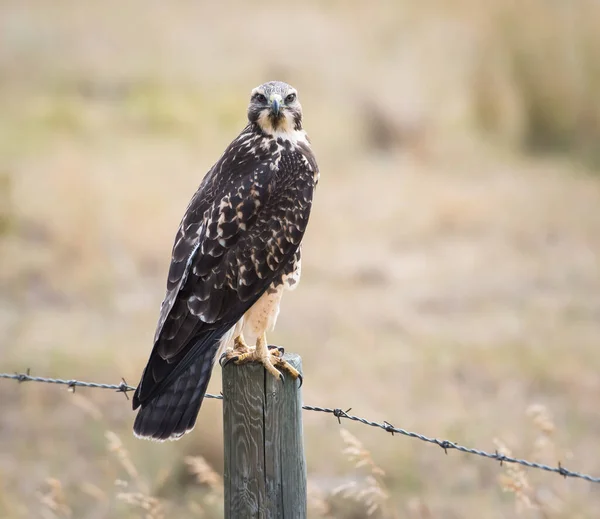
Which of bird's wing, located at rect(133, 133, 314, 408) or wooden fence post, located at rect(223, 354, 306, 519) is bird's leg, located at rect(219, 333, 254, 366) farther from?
wooden fence post, located at rect(223, 354, 306, 519)

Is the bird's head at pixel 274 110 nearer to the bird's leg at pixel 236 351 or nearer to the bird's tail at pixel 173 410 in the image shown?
the bird's leg at pixel 236 351

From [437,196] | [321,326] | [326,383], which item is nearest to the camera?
[326,383]

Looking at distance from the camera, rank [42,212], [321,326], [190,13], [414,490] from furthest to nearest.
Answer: [190,13], [42,212], [321,326], [414,490]

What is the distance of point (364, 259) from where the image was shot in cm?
1046

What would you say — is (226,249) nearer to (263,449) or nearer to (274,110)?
(274,110)

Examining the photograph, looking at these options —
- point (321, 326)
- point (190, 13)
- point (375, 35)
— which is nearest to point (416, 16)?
point (375, 35)

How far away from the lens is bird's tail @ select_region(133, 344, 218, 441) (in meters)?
3.41

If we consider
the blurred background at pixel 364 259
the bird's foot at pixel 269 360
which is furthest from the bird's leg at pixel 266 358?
the blurred background at pixel 364 259

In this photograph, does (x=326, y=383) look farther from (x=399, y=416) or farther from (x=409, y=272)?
(x=409, y=272)

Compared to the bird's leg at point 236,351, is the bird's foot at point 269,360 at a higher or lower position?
lower

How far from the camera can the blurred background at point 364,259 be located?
6.07 meters

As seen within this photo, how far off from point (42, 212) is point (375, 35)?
1297 cm

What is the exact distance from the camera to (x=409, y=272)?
10.2 meters

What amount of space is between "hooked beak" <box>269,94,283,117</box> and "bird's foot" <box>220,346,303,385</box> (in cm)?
106
